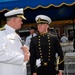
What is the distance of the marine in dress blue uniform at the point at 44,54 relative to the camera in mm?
3746

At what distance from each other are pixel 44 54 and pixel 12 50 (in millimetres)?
1125

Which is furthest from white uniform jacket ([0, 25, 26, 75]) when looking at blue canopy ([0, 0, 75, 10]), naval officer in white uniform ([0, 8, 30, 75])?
blue canopy ([0, 0, 75, 10])

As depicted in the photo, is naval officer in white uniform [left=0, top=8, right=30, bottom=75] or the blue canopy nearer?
naval officer in white uniform [left=0, top=8, right=30, bottom=75]

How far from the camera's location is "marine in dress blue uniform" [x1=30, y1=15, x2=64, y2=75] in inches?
147

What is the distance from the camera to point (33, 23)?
664 centimetres

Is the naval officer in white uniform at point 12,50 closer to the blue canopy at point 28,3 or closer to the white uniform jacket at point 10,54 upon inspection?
the white uniform jacket at point 10,54

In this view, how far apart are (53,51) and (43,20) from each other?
477 mm

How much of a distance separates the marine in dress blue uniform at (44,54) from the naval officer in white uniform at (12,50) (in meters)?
0.94

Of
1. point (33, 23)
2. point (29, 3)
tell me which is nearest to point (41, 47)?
point (29, 3)

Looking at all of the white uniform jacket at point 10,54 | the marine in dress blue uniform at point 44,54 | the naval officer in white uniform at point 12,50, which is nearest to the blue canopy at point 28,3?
the marine in dress blue uniform at point 44,54

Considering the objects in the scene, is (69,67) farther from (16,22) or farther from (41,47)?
(16,22)

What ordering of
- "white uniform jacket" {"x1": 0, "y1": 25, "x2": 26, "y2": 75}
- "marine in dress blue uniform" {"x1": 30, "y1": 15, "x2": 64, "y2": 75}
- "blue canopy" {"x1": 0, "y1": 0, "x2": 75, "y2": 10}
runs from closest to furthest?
"white uniform jacket" {"x1": 0, "y1": 25, "x2": 26, "y2": 75} < "marine in dress blue uniform" {"x1": 30, "y1": 15, "x2": 64, "y2": 75} < "blue canopy" {"x1": 0, "y1": 0, "x2": 75, "y2": 10}

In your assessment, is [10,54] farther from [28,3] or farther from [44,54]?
[28,3]

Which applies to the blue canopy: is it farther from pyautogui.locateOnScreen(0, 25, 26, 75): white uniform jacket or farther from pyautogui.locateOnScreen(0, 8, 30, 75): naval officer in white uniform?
pyautogui.locateOnScreen(0, 25, 26, 75): white uniform jacket
